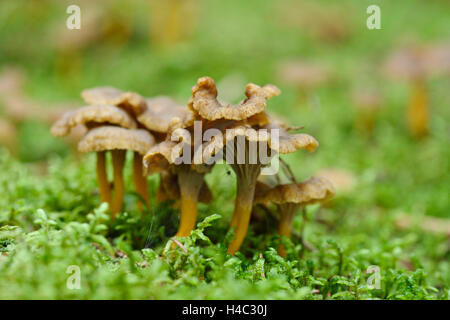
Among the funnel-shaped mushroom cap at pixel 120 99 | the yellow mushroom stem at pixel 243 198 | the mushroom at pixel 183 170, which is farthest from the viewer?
the funnel-shaped mushroom cap at pixel 120 99

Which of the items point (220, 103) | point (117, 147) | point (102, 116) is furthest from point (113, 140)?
point (220, 103)

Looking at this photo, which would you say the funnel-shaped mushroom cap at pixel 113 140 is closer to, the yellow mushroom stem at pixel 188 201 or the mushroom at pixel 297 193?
the yellow mushroom stem at pixel 188 201

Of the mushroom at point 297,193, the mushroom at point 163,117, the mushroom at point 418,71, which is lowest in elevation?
the mushroom at point 297,193

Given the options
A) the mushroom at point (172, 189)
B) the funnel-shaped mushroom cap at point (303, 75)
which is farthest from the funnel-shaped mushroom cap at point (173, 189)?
the funnel-shaped mushroom cap at point (303, 75)
